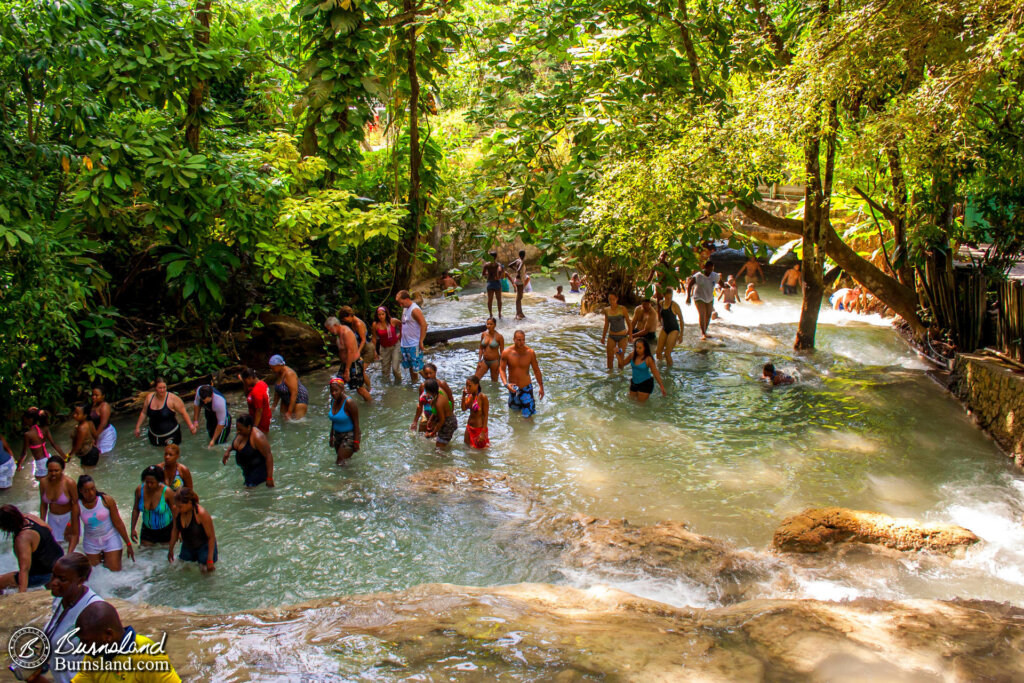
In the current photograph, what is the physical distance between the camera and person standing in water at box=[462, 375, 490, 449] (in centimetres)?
920

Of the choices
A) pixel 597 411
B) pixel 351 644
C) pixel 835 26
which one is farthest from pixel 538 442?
pixel 835 26

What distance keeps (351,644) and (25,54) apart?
23.7 ft

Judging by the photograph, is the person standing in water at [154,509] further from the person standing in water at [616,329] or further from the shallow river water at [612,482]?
the person standing in water at [616,329]

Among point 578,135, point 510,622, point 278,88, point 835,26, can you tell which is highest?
point 278,88

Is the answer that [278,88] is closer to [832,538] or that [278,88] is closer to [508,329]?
[508,329]

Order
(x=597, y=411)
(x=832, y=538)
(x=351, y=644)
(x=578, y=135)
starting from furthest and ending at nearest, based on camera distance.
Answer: (x=597, y=411)
(x=578, y=135)
(x=832, y=538)
(x=351, y=644)

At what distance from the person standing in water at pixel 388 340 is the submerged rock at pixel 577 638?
6758 millimetres

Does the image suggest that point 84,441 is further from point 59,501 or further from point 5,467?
point 59,501

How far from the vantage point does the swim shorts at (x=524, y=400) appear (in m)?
10.6

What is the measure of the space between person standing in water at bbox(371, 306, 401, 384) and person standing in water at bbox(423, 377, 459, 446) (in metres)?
3.19

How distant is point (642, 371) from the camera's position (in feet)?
37.0

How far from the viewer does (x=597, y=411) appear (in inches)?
441

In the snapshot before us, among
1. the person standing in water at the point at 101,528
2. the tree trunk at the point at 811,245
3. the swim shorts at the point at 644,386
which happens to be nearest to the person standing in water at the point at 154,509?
the person standing in water at the point at 101,528

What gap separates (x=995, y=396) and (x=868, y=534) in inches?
179
